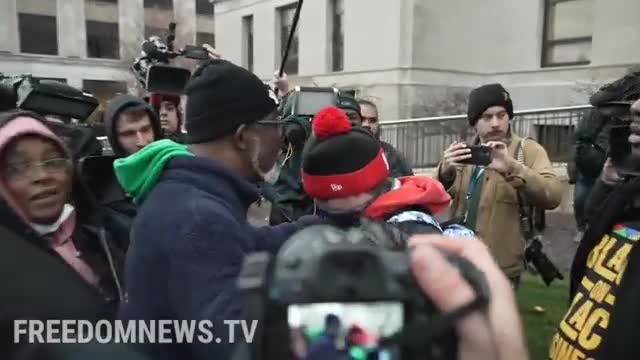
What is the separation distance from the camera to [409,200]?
1.97m

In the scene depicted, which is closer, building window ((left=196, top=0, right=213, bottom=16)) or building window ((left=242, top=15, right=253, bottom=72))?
building window ((left=242, top=15, right=253, bottom=72))

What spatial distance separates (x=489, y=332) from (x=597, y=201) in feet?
7.87

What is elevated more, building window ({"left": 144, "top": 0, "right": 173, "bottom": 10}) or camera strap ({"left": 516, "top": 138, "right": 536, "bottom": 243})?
building window ({"left": 144, "top": 0, "right": 173, "bottom": 10})

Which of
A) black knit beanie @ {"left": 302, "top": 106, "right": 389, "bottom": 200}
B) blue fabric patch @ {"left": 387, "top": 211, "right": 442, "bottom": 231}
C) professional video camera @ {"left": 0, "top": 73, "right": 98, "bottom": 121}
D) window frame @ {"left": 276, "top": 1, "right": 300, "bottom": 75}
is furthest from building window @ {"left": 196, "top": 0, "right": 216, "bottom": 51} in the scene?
blue fabric patch @ {"left": 387, "top": 211, "right": 442, "bottom": 231}

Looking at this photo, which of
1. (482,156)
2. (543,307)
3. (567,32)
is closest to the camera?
(482,156)

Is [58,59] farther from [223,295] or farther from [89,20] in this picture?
[223,295]

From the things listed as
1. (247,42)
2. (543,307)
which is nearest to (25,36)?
(247,42)

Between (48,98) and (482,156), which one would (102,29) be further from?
(482,156)

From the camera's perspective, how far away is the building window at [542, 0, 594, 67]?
15586 millimetres

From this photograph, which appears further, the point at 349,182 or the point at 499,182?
the point at 499,182

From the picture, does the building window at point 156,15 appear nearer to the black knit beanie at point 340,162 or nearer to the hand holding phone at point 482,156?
the hand holding phone at point 482,156

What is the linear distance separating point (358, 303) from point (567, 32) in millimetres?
16803

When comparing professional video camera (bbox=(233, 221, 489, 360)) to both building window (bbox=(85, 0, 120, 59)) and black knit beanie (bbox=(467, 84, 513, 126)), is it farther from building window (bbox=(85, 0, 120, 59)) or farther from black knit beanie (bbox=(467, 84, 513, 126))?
building window (bbox=(85, 0, 120, 59))

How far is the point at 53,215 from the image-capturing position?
2.30 m
